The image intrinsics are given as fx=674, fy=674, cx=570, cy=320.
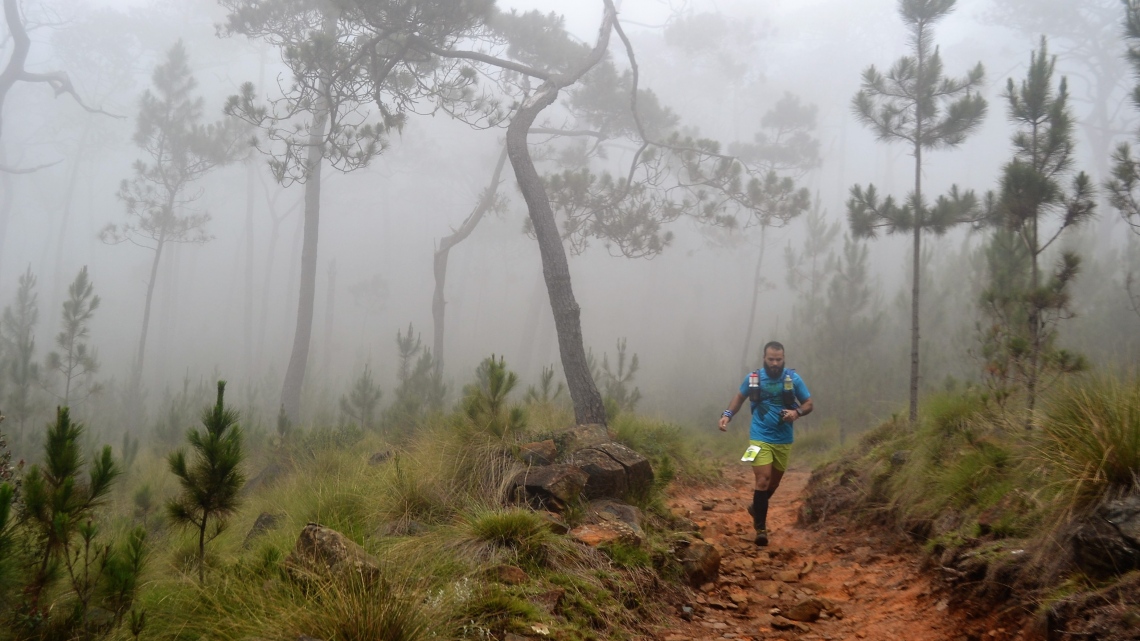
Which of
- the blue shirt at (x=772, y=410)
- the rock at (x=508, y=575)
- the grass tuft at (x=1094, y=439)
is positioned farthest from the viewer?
the blue shirt at (x=772, y=410)

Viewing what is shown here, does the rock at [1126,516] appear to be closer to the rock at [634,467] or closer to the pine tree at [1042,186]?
the pine tree at [1042,186]

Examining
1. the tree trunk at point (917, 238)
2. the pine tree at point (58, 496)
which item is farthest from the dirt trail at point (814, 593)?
the pine tree at point (58, 496)

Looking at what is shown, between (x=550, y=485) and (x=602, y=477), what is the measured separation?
624 millimetres

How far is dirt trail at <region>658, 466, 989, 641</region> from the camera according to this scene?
3.75 metres

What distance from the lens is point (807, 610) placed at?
398 cm

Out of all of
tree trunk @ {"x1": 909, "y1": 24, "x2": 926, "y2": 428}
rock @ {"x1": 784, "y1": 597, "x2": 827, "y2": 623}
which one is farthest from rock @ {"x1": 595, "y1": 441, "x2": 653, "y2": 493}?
tree trunk @ {"x1": 909, "y1": 24, "x2": 926, "y2": 428}

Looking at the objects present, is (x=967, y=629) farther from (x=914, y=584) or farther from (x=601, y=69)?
(x=601, y=69)

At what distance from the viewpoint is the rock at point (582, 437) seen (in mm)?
6121

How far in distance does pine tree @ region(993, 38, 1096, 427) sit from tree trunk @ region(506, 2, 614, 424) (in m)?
4.21

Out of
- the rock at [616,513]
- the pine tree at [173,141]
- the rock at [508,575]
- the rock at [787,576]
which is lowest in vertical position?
the rock at [787,576]

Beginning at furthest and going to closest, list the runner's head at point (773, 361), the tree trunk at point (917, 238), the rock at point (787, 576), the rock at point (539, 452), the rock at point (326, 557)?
the tree trunk at point (917, 238)
the runner's head at point (773, 361)
the rock at point (539, 452)
the rock at point (787, 576)
the rock at point (326, 557)

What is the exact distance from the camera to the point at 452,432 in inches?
237

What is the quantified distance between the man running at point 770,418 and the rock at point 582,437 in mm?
1198

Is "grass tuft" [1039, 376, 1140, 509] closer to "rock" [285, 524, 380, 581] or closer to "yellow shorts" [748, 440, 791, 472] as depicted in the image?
"yellow shorts" [748, 440, 791, 472]
